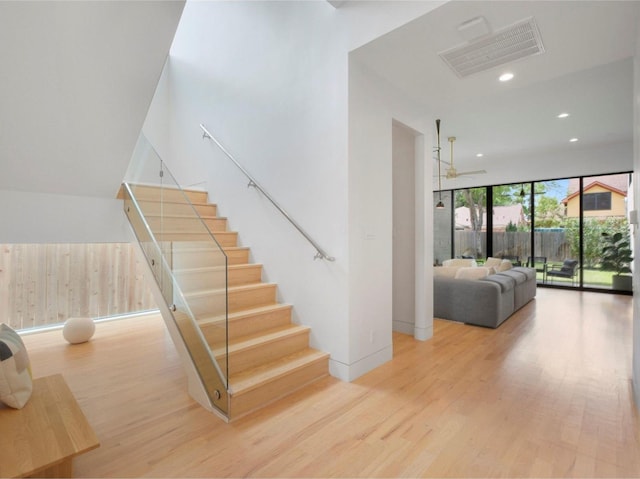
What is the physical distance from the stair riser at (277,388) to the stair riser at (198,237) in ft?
4.01

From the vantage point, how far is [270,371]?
2.67m

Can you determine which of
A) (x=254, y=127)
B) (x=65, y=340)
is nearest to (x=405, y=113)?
(x=254, y=127)

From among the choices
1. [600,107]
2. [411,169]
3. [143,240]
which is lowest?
[143,240]

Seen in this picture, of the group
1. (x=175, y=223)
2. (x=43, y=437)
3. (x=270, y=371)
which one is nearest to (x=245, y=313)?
(x=270, y=371)

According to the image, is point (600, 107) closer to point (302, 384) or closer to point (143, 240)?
point (302, 384)

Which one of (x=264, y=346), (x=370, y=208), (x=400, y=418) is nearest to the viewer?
(x=400, y=418)

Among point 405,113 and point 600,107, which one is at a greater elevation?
point 600,107

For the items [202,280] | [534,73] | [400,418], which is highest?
[534,73]

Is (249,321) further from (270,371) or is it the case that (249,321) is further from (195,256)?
(195,256)

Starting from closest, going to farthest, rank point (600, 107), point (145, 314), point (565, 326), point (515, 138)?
point (565, 326) < point (600, 107) < point (145, 314) < point (515, 138)

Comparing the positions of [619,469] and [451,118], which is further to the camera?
[451,118]

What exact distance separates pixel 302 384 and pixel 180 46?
5.65 m

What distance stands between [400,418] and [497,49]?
3120 millimetres

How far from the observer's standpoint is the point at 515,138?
661 cm
